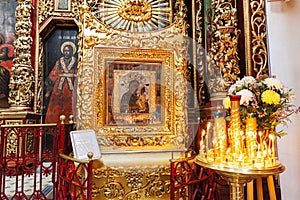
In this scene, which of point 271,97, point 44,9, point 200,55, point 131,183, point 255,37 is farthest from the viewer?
point 44,9

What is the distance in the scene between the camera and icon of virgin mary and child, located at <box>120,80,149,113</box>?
4141mm

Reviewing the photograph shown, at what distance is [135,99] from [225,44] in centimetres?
182

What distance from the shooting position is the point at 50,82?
5652 millimetres

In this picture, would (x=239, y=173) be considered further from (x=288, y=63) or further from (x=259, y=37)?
(x=259, y=37)

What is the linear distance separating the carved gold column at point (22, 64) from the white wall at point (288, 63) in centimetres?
446

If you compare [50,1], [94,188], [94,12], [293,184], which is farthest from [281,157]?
[50,1]

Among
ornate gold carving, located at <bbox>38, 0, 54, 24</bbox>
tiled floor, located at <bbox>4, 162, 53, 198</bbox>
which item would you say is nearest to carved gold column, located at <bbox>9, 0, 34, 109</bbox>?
ornate gold carving, located at <bbox>38, 0, 54, 24</bbox>

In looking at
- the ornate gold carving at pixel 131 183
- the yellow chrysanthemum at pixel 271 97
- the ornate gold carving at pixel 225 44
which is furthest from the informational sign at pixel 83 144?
the yellow chrysanthemum at pixel 271 97

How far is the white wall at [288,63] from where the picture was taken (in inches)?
100

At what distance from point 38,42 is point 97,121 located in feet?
8.49

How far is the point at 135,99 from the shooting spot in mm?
4199

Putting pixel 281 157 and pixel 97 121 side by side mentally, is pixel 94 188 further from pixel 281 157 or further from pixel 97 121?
pixel 281 157

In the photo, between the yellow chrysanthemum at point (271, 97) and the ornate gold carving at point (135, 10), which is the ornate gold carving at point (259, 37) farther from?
the ornate gold carving at point (135, 10)

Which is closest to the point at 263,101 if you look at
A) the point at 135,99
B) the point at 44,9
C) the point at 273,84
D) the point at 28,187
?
the point at 273,84
